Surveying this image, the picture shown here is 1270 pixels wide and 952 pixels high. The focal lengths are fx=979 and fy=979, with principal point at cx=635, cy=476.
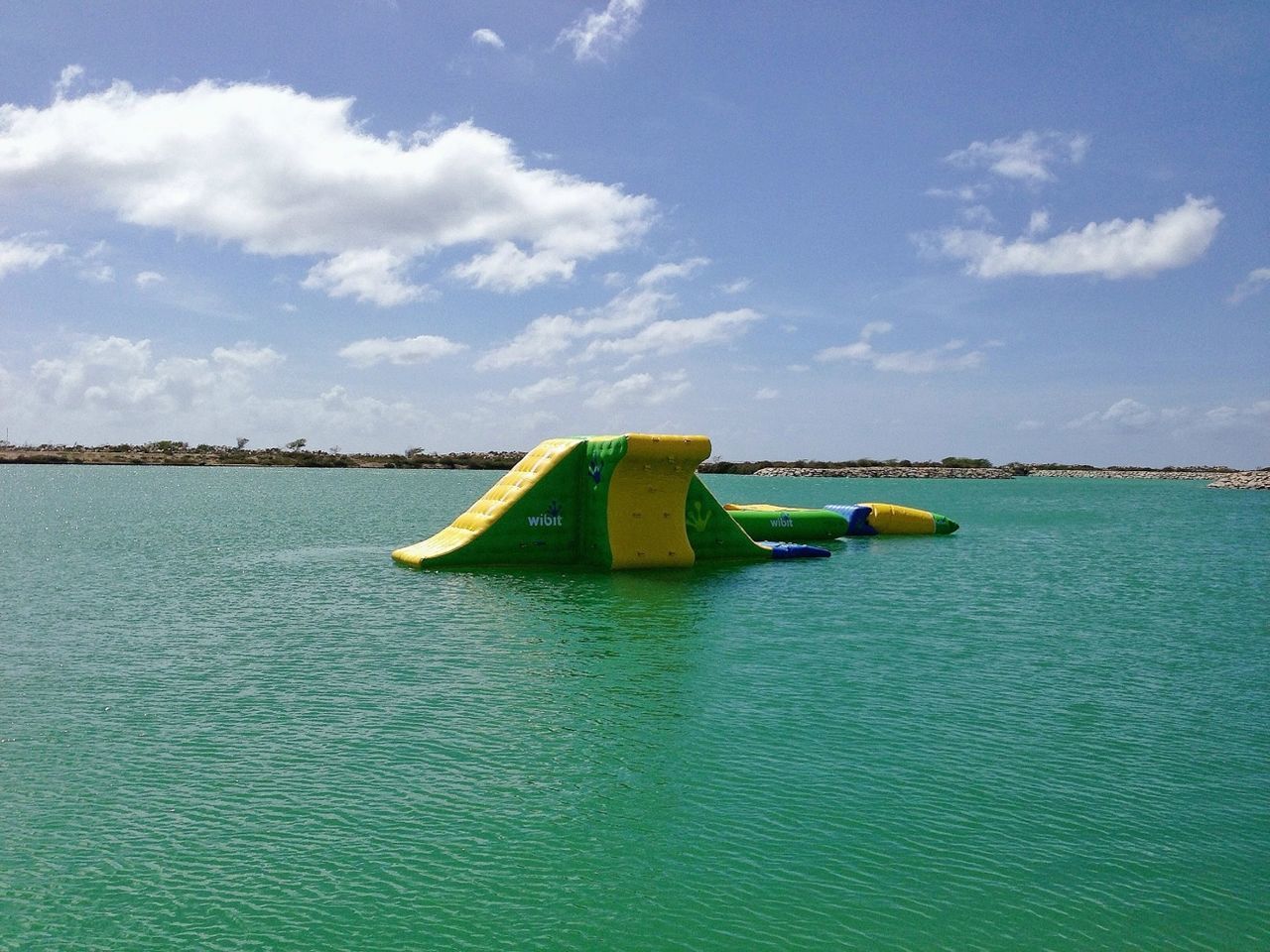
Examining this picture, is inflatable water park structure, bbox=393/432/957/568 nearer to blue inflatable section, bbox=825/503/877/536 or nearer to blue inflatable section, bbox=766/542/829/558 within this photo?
blue inflatable section, bbox=766/542/829/558

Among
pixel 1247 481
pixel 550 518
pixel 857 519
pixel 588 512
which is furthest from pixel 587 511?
pixel 1247 481

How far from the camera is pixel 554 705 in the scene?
11500 mm

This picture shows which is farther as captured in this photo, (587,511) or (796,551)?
(796,551)

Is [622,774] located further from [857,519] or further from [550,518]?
[857,519]

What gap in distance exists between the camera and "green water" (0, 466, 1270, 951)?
6500 millimetres

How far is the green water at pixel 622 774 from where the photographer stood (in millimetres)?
6500

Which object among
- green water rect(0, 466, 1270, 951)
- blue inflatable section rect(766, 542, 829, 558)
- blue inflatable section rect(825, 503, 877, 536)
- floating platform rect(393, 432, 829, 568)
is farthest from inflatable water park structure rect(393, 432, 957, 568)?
blue inflatable section rect(825, 503, 877, 536)

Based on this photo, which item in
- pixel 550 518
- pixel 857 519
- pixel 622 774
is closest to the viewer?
pixel 622 774

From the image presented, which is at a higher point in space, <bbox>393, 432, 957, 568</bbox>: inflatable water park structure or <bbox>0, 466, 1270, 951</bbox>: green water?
<bbox>393, 432, 957, 568</bbox>: inflatable water park structure

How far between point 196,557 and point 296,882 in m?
23.1

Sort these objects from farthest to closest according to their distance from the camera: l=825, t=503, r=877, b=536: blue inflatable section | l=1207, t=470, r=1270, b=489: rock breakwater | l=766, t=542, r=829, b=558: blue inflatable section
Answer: l=1207, t=470, r=1270, b=489: rock breakwater < l=825, t=503, r=877, b=536: blue inflatable section < l=766, t=542, r=829, b=558: blue inflatable section

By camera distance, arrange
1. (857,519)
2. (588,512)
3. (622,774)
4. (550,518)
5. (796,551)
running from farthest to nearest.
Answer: (857,519)
(796,551)
(588,512)
(550,518)
(622,774)

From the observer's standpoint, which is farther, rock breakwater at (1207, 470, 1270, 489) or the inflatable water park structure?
rock breakwater at (1207, 470, 1270, 489)

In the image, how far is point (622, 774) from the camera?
918 cm
